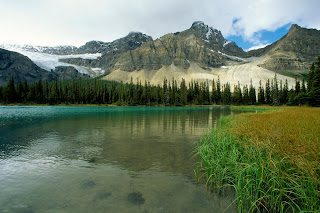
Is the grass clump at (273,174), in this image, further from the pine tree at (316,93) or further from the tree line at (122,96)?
the tree line at (122,96)

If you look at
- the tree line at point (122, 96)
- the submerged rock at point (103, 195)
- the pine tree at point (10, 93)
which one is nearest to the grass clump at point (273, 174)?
the submerged rock at point (103, 195)

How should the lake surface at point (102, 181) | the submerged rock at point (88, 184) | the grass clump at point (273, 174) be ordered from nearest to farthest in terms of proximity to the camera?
the grass clump at point (273, 174)
the lake surface at point (102, 181)
the submerged rock at point (88, 184)

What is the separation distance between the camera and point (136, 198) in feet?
22.0

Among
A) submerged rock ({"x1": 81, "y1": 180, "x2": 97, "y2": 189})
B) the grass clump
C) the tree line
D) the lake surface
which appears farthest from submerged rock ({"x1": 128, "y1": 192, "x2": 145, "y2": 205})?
the tree line

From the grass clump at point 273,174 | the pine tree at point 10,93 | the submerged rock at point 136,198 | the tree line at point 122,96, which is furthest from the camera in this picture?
the tree line at point 122,96

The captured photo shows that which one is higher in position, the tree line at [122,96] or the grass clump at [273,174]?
the tree line at [122,96]

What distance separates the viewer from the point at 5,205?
616 cm

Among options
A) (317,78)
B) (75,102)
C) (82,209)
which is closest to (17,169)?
(82,209)

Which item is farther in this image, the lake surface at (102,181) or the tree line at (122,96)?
the tree line at (122,96)

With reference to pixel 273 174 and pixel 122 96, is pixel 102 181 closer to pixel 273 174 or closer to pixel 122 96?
pixel 273 174

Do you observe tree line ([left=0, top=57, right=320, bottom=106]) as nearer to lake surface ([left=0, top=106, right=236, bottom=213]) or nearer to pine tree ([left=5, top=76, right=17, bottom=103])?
pine tree ([left=5, top=76, right=17, bottom=103])

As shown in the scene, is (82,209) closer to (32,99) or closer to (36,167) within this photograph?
(36,167)

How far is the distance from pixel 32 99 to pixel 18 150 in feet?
488

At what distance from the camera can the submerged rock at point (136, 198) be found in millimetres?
6466
